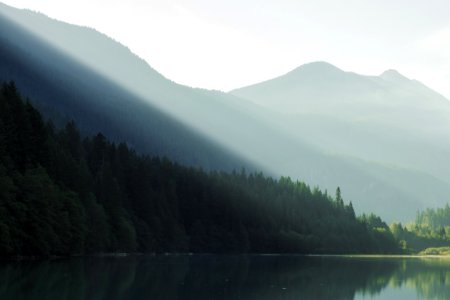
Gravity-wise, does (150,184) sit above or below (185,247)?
above

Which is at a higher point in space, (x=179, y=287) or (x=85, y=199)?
(x=85, y=199)

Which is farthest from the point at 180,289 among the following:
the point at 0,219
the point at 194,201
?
the point at 194,201

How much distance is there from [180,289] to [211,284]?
7.43 metres

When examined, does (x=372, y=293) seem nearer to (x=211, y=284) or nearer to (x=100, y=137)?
(x=211, y=284)

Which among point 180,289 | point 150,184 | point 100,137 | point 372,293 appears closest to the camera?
point 180,289

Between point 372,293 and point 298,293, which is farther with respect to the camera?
point 372,293

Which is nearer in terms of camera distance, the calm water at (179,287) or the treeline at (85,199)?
the calm water at (179,287)

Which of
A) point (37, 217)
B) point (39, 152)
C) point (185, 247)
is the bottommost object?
point (185, 247)

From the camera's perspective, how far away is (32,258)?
8938 centimetres

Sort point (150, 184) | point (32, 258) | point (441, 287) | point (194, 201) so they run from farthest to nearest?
1. point (194, 201)
2. point (150, 184)
3. point (32, 258)
4. point (441, 287)

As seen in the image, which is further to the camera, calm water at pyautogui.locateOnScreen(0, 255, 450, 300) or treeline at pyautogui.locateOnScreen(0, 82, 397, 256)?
treeline at pyautogui.locateOnScreen(0, 82, 397, 256)

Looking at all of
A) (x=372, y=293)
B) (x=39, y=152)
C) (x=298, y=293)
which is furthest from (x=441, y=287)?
(x=39, y=152)

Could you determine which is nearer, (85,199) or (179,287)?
(179,287)

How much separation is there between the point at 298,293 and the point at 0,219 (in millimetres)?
33521
